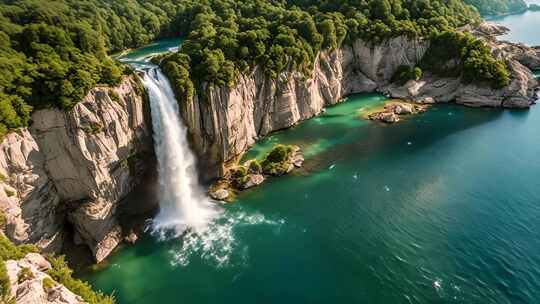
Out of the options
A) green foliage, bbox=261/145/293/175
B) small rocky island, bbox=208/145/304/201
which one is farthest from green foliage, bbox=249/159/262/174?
green foliage, bbox=261/145/293/175

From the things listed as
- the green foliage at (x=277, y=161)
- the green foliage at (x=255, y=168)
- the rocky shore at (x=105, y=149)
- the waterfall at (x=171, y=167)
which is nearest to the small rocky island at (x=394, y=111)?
the rocky shore at (x=105, y=149)

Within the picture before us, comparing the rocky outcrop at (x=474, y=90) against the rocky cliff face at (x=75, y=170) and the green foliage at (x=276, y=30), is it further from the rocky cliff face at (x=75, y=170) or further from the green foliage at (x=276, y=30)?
the rocky cliff face at (x=75, y=170)

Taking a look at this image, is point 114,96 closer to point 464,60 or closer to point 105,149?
point 105,149

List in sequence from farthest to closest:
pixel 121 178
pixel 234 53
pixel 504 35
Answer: pixel 504 35 < pixel 234 53 < pixel 121 178

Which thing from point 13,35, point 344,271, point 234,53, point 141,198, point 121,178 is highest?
Result: point 13,35

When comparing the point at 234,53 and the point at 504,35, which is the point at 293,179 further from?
the point at 504,35

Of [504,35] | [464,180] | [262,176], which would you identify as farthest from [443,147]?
[504,35]
